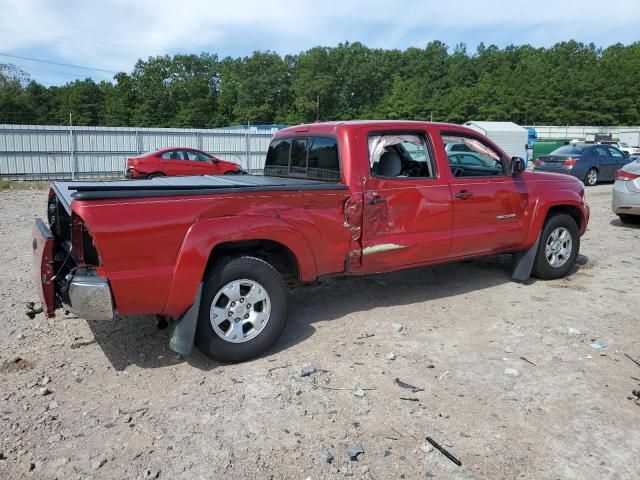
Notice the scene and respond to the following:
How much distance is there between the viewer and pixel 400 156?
207 inches

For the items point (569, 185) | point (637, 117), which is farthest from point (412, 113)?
point (569, 185)

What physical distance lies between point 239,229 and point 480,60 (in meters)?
104

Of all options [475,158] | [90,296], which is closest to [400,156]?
[475,158]

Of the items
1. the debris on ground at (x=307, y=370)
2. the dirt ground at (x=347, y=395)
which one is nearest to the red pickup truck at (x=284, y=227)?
the debris on ground at (x=307, y=370)

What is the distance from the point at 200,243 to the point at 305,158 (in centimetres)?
192

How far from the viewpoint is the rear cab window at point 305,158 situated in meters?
4.94

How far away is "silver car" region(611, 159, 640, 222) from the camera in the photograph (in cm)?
993

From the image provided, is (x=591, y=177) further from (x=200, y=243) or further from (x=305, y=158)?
(x=200, y=243)

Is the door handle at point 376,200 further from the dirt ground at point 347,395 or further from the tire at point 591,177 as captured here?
the tire at point 591,177

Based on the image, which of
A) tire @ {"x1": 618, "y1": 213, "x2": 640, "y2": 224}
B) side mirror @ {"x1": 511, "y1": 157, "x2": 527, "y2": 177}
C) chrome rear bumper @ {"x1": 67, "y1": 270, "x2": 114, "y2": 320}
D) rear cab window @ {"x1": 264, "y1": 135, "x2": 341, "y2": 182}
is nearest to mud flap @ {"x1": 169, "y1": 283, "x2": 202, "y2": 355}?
chrome rear bumper @ {"x1": 67, "y1": 270, "x2": 114, "y2": 320}

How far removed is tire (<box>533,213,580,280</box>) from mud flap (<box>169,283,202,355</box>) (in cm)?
425

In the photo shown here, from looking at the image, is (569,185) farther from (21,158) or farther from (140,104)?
(140,104)

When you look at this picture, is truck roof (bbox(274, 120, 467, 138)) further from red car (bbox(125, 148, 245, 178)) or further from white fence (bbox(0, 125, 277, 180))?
white fence (bbox(0, 125, 277, 180))

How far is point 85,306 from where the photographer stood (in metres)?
3.59
